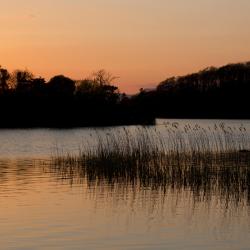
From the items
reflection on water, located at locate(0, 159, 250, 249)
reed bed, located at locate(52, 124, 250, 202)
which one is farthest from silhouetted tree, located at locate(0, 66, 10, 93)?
reflection on water, located at locate(0, 159, 250, 249)

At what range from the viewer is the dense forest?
8406 cm

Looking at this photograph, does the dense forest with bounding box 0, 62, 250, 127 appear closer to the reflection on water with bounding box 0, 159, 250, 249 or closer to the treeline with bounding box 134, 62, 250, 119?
the treeline with bounding box 134, 62, 250, 119

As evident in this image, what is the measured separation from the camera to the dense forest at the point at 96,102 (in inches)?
3310

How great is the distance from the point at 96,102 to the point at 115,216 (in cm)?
7034

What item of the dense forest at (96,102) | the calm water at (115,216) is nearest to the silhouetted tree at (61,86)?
the dense forest at (96,102)

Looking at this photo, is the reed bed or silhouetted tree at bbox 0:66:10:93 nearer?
the reed bed

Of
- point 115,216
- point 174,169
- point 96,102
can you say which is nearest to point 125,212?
point 115,216

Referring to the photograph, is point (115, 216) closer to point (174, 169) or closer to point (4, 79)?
point (174, 169)

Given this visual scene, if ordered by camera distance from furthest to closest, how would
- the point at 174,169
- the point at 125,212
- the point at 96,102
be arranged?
the point at 96,102 → the point at 174,169 → the point at 125,212

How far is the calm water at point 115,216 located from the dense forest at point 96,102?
6178cm

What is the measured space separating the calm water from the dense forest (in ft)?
203

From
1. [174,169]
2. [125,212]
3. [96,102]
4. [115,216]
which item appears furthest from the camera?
[96,102]

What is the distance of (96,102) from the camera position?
279ft

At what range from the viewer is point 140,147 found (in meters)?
24.1
